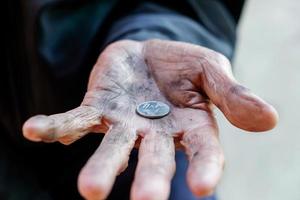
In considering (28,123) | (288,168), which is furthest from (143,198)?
(288,168)

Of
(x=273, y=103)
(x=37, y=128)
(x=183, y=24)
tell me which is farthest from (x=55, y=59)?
(x=273, y=103)

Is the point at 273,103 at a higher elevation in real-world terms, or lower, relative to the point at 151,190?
lower

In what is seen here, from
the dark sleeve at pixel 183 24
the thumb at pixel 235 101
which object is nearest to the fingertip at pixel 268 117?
the thumb at pixel 235 101

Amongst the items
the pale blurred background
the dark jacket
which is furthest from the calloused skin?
the pale blurred background

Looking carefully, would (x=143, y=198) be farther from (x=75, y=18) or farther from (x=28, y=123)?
(x=75, y=18)

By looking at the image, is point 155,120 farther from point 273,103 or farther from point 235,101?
point 273,103
